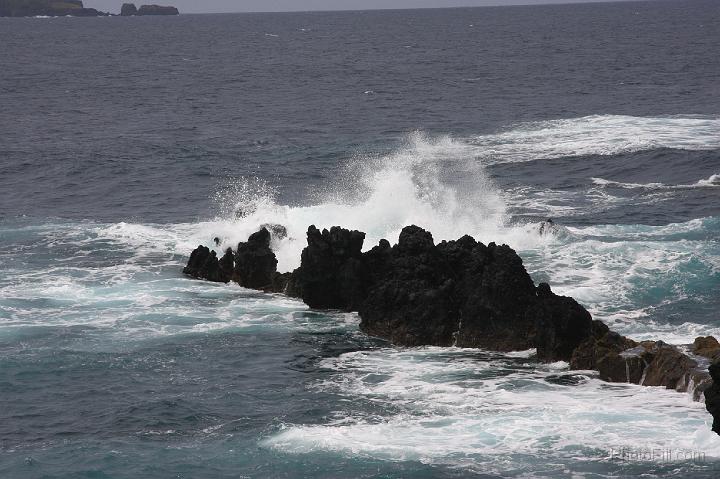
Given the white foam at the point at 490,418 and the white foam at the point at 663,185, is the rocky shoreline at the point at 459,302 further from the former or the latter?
the white foam at the point at 663,185

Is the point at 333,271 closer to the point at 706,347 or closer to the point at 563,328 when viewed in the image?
the point at 563,328

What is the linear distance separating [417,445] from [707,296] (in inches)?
592

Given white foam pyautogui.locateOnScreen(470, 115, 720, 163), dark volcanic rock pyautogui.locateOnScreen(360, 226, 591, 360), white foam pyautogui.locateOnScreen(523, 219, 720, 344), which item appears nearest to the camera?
dark volcanic rock pyautogui.locateOnScreen(360, 226, 591, 360)

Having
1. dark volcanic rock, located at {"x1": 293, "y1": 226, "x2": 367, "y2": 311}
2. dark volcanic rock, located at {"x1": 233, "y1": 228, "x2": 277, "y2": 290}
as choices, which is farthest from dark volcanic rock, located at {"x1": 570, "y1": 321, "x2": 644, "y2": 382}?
dark volcanic rock, located at {"x1": 233, "y1": 228, "x2": 277, "y2": 290}

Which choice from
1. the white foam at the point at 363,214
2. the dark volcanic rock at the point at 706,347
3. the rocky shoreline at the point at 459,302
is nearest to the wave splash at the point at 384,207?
the white foam at the point at 363,214

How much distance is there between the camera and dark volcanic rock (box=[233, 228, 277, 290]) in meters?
39.4

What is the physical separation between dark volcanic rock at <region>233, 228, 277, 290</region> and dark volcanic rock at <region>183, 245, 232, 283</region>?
0.97 meters

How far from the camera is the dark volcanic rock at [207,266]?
40.4m

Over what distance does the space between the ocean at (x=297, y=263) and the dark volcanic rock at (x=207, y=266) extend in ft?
2.67

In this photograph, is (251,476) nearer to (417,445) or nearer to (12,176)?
(417,445)

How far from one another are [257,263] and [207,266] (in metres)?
2.20

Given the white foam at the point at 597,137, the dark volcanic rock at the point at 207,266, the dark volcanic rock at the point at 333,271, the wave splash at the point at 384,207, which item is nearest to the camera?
the dark volcanic rock at the point at 333,271

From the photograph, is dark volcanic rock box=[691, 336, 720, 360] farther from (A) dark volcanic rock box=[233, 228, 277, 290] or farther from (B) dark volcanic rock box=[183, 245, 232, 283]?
(B) dark volcanic rock box=[183, 245, 232, 283]

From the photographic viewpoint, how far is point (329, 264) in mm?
36125
